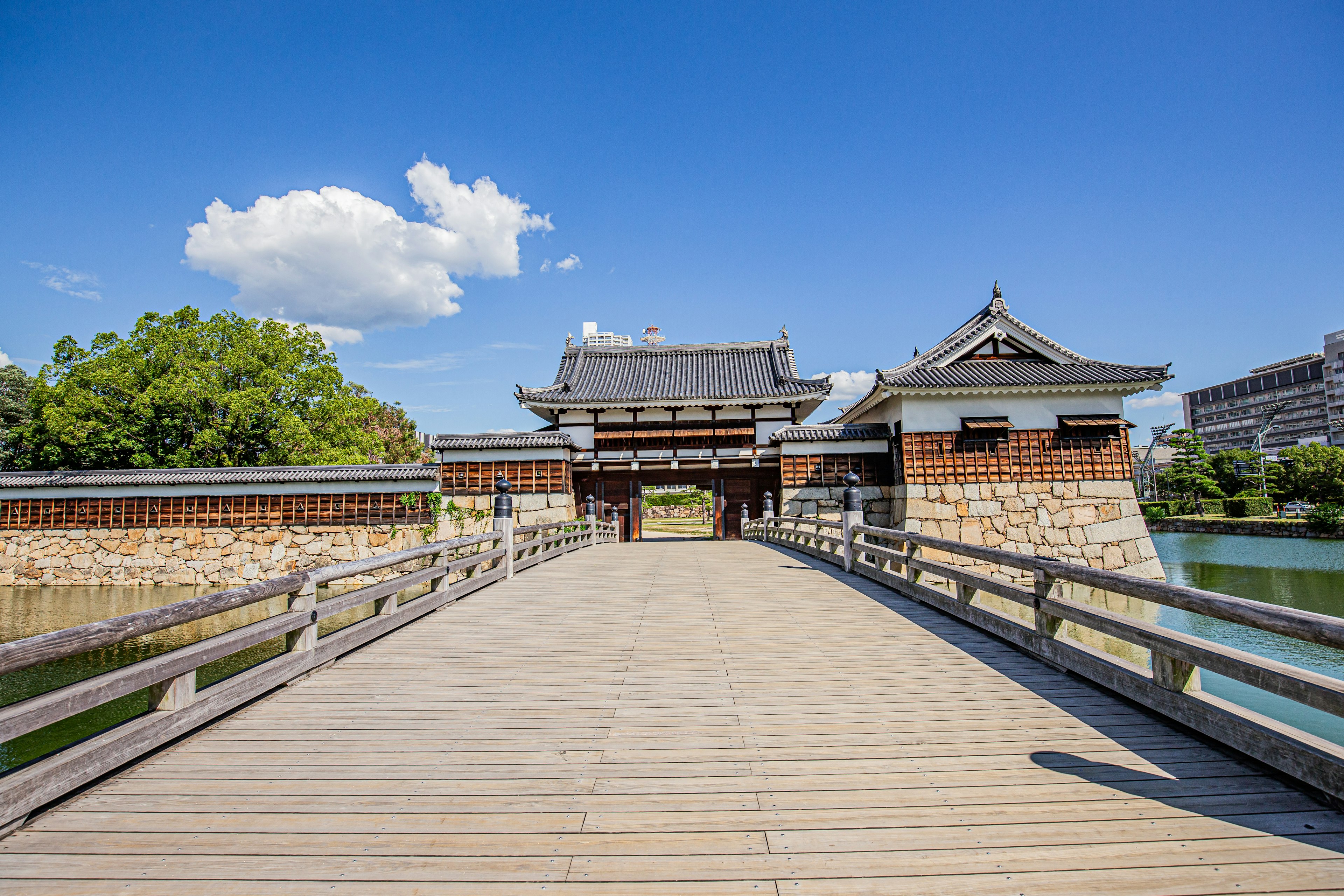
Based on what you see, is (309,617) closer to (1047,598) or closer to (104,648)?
(104,648)

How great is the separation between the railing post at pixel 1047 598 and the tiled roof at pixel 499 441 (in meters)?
15.2

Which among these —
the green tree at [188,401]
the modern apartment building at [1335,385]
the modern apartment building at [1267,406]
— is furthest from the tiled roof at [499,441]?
the modern apartment building at [1335,385]

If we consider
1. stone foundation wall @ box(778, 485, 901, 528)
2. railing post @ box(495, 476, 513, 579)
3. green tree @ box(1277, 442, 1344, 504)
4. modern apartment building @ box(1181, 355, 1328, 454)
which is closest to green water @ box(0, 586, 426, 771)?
railing post @ box(495, 476, 513, 579)

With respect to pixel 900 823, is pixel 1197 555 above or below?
below

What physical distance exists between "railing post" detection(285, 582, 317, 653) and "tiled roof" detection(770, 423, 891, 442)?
52.5 ft

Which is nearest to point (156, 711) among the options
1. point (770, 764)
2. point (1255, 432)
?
point (770, 764)

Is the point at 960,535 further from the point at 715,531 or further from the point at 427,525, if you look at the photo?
the point at 427,525

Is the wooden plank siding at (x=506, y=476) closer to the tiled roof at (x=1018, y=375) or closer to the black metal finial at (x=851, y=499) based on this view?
the tiled roof at (x=1018, y=375)

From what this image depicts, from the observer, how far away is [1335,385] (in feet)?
199

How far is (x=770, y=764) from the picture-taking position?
9.96 ft

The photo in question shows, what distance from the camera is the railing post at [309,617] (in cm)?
452

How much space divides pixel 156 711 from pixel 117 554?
2109cm

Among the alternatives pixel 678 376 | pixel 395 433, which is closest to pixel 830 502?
pixel 678 376

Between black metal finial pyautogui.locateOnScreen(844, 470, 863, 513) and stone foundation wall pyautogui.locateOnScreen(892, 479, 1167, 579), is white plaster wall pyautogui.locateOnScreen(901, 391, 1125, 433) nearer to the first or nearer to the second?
stone foundation wall pyautogui.locateOnScreen(892, 479, 1167, 579)
